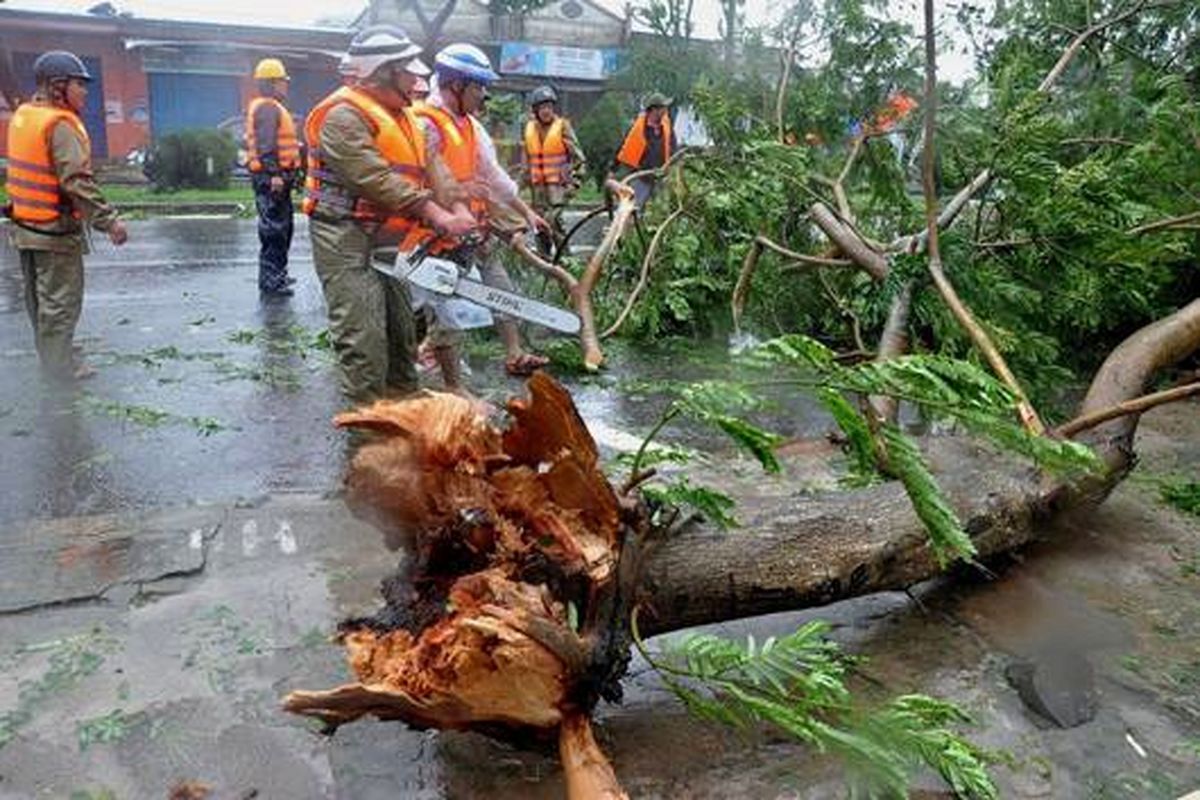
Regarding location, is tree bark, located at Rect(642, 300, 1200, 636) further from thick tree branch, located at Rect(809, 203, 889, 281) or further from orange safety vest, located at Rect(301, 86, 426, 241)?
orange safety vest, located at Rect(301, 86, 426, 241)

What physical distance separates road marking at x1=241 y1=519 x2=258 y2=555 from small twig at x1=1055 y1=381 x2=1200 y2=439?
9.66 feet

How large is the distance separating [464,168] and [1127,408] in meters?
3.39

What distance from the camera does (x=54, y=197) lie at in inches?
222

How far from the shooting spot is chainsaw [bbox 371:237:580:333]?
4609 mm

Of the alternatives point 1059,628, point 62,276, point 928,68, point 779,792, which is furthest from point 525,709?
point 62,276

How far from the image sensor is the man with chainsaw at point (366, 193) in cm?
444

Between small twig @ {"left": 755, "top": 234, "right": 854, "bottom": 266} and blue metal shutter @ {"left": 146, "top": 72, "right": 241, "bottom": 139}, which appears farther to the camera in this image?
blue metal shutter @ {"left": 146, "top": 72, "right": 241, "bottom": 139}

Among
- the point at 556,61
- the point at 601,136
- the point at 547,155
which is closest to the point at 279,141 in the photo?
the point at 547,155

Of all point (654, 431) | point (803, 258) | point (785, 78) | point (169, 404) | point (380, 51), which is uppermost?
point (785, 78)

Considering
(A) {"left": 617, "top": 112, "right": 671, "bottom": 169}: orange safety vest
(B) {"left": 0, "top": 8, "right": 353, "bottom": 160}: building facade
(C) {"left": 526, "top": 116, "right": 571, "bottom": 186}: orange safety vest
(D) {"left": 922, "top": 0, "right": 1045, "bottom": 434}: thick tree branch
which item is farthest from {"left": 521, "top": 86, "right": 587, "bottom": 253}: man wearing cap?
(B) {"left": 0, "top": 8, "right": 353, "bottom": 160}: building facade

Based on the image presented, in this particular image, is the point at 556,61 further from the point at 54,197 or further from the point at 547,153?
the point at 54,197

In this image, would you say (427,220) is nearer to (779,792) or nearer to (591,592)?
(591,592)

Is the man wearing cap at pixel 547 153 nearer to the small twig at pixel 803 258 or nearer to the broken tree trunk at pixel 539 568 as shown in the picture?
the small twig at pixel 803 258

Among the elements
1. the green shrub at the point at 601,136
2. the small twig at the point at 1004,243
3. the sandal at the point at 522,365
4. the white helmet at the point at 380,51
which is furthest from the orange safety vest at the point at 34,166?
the green shrub at the point at 601,136
